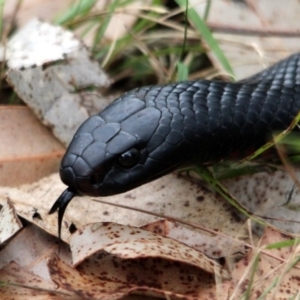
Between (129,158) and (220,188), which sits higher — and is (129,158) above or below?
above

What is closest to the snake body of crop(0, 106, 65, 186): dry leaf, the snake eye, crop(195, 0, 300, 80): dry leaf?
the snake eye

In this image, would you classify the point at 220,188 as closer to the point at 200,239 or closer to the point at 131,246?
the point at 200,239

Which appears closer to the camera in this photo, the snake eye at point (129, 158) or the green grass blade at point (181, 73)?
the snake eye at point (129, 158)

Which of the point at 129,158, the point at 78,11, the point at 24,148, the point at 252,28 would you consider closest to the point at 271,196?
the point at 129,158

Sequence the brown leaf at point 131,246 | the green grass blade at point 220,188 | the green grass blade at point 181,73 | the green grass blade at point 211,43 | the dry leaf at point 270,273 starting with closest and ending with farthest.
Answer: the dry leaf at point 270,273
the brown leaf at point 131,246
the green grass blade at point 220,188
the green grass blade at point 181,73
the green grass blade at point 211,43

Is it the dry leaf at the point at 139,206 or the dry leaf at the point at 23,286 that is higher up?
the dry leaf at the point at 23,286

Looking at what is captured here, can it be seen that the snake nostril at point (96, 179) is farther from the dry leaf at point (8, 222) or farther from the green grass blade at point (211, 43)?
the green grass blade at point (211, 43)

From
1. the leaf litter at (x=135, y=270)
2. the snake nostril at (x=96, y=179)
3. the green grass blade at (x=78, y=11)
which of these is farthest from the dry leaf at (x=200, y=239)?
the green grass blade at (x=78, y=11)

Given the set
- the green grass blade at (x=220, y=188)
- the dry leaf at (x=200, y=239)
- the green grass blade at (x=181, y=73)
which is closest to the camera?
the dry leaf at (x=200, y=239)
